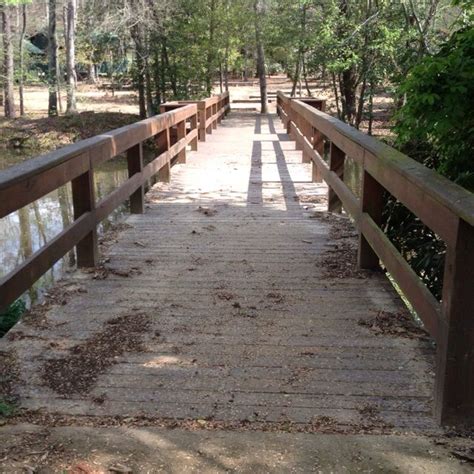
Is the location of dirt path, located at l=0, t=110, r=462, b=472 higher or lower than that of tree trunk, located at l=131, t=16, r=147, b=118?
lower

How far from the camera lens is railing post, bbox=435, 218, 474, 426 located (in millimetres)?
2334

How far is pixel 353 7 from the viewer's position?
18109 mm

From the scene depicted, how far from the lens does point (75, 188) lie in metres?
4.52

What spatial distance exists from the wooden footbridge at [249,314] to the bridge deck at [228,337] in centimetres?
1

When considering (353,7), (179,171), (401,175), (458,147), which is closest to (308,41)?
(353,7)

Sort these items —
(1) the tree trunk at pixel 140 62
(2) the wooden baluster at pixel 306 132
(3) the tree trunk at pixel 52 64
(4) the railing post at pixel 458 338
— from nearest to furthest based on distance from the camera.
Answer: (4) the railing post at pixel 458 338 → (2) the wooden baluster at pixel 306 132 → (1) the tree trunk at pixel 140 62 → (3) the tree trunk at pixel 52 64

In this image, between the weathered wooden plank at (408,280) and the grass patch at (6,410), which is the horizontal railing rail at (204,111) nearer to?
the weathered wooden plank at (408,280)

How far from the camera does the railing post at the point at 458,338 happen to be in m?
2.33

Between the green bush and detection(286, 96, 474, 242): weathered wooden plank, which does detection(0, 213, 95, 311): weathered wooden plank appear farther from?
the green bush

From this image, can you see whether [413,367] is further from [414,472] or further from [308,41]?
[308,41]

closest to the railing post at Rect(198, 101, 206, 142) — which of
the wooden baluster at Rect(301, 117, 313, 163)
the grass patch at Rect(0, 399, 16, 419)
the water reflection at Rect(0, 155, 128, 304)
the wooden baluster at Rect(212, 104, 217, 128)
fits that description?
the water reflection at Rect(0, 155, 128, 304)

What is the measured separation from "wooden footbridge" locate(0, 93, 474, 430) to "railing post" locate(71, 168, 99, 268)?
12 millimetres

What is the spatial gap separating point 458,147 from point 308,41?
646 inches

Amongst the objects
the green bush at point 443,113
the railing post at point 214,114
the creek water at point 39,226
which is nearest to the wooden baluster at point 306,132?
the creek water at point 39,226
